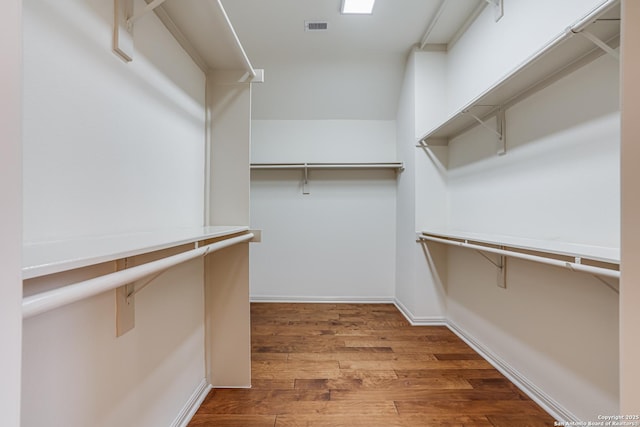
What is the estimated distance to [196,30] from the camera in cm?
124

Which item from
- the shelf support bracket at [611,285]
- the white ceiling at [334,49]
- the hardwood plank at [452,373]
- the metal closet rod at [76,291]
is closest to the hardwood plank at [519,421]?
the hardwood plank at [452,373]

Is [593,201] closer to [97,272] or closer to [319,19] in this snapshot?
[97,272]

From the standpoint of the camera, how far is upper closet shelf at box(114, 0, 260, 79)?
911 mm

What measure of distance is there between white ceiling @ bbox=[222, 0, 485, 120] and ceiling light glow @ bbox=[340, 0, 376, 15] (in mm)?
50

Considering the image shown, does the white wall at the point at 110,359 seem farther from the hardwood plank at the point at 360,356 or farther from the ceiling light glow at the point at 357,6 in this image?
the ceiling light glow at the point at 357,6

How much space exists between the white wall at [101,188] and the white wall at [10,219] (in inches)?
2.9

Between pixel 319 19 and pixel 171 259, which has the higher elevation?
pixel 319 19

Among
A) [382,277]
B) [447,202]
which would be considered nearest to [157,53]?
Answer: [447,202]

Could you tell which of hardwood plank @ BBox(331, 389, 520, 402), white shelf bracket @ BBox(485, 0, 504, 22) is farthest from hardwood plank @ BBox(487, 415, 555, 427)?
white shelf bracket @ BBox(485, 0, 504, 22)

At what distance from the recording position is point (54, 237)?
68 cm

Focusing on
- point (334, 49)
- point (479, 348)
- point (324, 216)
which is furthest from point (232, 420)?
point (334, 49)

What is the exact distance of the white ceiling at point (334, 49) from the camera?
7.04ft

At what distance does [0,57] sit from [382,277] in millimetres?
3273

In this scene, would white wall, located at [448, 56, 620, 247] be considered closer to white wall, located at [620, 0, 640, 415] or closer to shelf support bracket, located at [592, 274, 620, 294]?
shelf support bracket, located at [592, 274, 620, 294]
